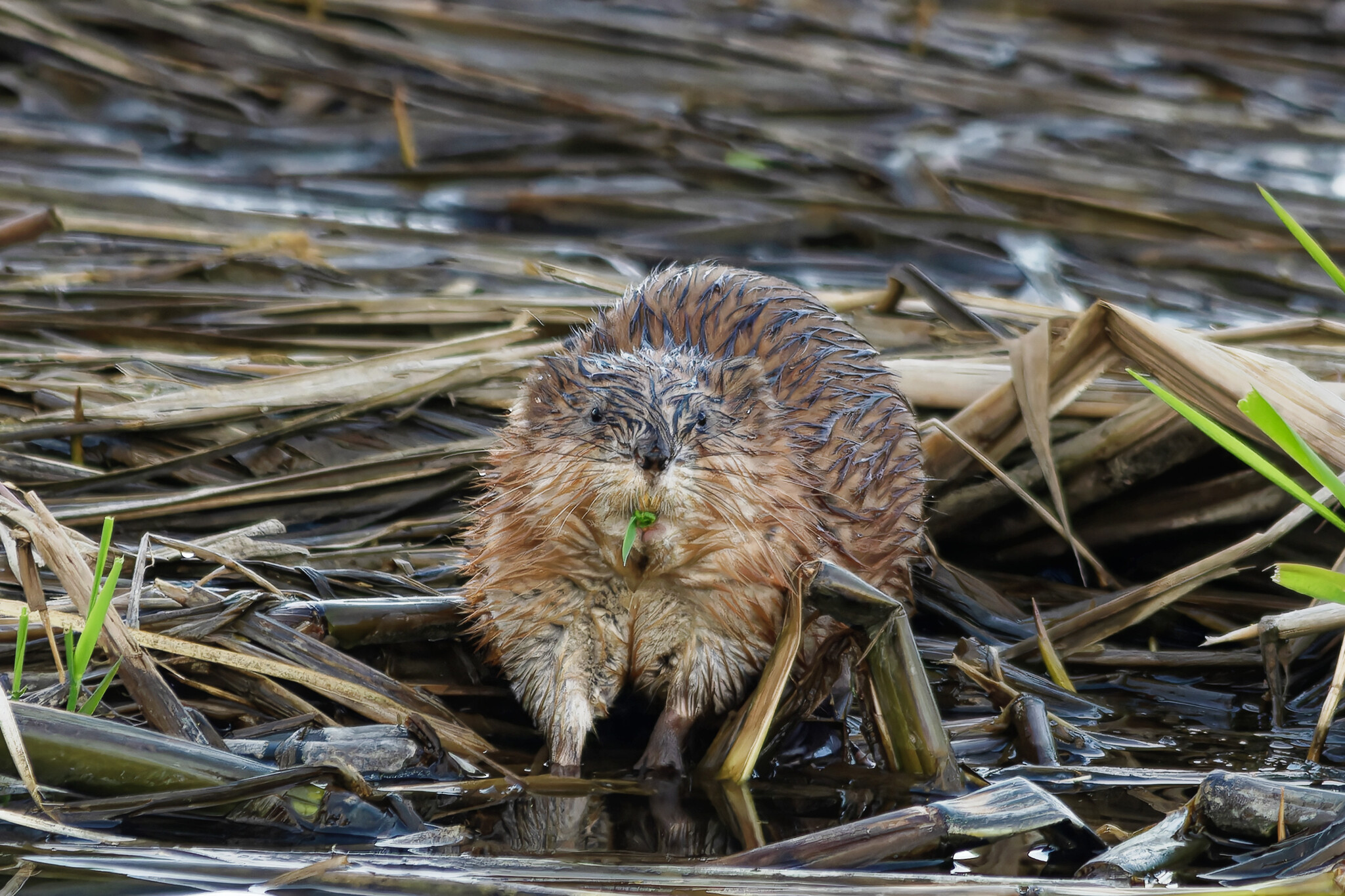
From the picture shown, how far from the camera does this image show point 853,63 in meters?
7.35

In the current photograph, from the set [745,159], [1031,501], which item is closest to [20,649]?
[1031,501]

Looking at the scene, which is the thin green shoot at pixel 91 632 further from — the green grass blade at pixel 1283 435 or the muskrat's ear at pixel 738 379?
the green grass blade at pixel 1283 435

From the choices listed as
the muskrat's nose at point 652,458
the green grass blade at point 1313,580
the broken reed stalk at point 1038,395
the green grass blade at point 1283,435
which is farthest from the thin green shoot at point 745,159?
the green grass blade at point 1313,580

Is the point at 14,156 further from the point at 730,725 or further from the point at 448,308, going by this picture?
the point at 730,725

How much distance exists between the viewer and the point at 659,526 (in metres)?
2.73

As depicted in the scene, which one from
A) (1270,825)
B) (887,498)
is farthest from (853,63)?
(1270,825)

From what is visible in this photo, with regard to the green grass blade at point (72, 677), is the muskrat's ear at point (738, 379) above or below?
above

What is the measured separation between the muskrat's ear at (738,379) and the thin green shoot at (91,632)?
3.91ft

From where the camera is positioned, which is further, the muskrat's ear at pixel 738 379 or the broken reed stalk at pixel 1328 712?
the muskrat's ear at pixel 738 379

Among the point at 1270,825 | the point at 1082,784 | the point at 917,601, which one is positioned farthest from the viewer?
the point at 917,601

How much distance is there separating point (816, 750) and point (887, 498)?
642mm

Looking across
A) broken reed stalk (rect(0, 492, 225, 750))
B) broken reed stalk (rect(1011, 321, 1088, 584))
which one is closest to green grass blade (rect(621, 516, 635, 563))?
broken reed stalk (rect(0, 492, 225, 750))

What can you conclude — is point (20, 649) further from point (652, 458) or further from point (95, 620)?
point (652, 458)

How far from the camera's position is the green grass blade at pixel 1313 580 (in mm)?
2328
